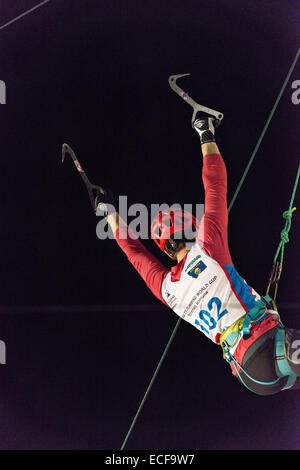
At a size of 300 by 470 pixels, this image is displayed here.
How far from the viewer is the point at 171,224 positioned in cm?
139

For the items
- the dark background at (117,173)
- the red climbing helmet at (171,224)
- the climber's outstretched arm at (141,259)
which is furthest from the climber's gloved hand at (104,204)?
the dark background at (117,173)

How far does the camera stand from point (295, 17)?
2.00 meters

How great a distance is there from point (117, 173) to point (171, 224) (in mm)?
797

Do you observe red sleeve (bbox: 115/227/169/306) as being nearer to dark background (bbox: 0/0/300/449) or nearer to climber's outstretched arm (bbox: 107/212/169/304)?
climber's outstretched arm (bbox: 107/212/169/304)

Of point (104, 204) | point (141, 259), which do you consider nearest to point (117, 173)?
point (104, 204)

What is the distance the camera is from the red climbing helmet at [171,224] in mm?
1383

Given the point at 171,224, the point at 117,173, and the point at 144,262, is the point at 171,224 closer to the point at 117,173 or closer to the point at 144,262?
the point at 144,262

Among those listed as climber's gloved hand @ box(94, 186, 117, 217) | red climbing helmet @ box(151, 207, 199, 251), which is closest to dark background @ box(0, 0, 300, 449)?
climber's gloved hand @ box(94, 186, 117, 217)

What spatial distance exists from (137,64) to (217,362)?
58.6 inches

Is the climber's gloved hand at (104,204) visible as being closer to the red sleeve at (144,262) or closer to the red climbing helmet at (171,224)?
the red sleeve at (144,262)

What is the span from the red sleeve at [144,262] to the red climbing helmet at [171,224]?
78mm

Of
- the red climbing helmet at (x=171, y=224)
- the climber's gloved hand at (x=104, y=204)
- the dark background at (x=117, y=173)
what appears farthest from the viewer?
the dark background at (x=117, y=173)

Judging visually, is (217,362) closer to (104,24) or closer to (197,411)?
(197,411)

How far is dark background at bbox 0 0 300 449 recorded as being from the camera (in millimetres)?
2027
